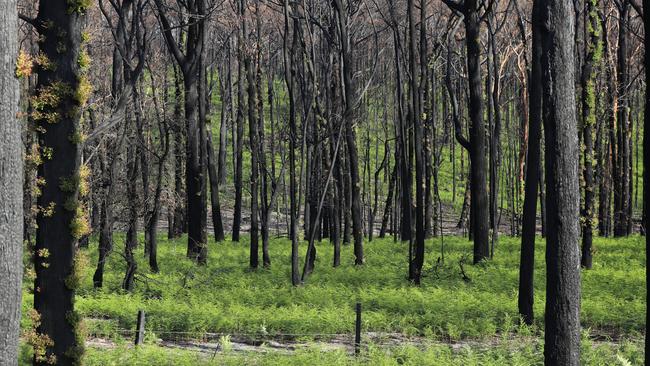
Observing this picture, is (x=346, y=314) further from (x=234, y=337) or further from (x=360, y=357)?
(x=360, y=357)

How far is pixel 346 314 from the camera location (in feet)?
53.5

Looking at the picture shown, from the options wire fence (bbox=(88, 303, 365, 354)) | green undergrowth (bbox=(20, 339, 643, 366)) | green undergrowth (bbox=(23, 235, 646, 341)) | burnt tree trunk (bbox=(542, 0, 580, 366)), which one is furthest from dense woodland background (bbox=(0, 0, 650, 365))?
green undergrowth (bbox=(20, 339, 643, 366))

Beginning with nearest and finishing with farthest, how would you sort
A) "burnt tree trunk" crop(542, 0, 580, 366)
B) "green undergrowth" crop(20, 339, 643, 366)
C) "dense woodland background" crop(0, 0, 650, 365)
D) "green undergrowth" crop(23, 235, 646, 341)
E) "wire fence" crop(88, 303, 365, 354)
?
"burnt tree trunk" crop(542, 0, 580, 366) < "dense woodland background" crop(0, 0, 650, 365) < "green undergrowth" crop(20, 339, 643, 366) < "wire fence" crop(88, 303, 365, 354) < "green undergrowth" crop(23, 235, 646, 341)

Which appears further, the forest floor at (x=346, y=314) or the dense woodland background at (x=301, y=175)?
the forest floor at (x=346, y=314)

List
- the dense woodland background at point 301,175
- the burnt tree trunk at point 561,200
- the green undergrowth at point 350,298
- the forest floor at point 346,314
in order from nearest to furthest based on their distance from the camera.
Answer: the burnt tree trunk at point 561,200 < the dense woodland background at point 301,175 < the forest floor at point 346,314 < the green undergrowth at point 350,298

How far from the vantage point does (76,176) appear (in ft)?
34.6

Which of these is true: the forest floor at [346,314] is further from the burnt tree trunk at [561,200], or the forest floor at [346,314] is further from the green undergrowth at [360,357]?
the burnt tree trunk at [561,200]

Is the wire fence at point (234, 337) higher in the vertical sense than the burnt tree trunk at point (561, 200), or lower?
lower

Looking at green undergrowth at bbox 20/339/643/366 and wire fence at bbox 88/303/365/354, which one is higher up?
green undergrowth at bbox 20/339/643/366

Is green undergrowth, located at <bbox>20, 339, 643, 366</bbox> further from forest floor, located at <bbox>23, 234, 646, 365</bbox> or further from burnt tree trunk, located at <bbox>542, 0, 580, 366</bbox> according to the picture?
burnt tree trunk, located at <bbox>542, 0, 580, 366</bbox>

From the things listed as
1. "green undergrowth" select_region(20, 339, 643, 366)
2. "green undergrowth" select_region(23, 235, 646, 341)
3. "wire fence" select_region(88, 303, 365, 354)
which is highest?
"green undergrowth" select_region(23, 235, 646, 341)

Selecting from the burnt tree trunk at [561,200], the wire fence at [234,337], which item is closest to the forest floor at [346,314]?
the wire fence at [234,337]

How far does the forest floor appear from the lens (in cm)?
1234

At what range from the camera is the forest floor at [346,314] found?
12336 mm
